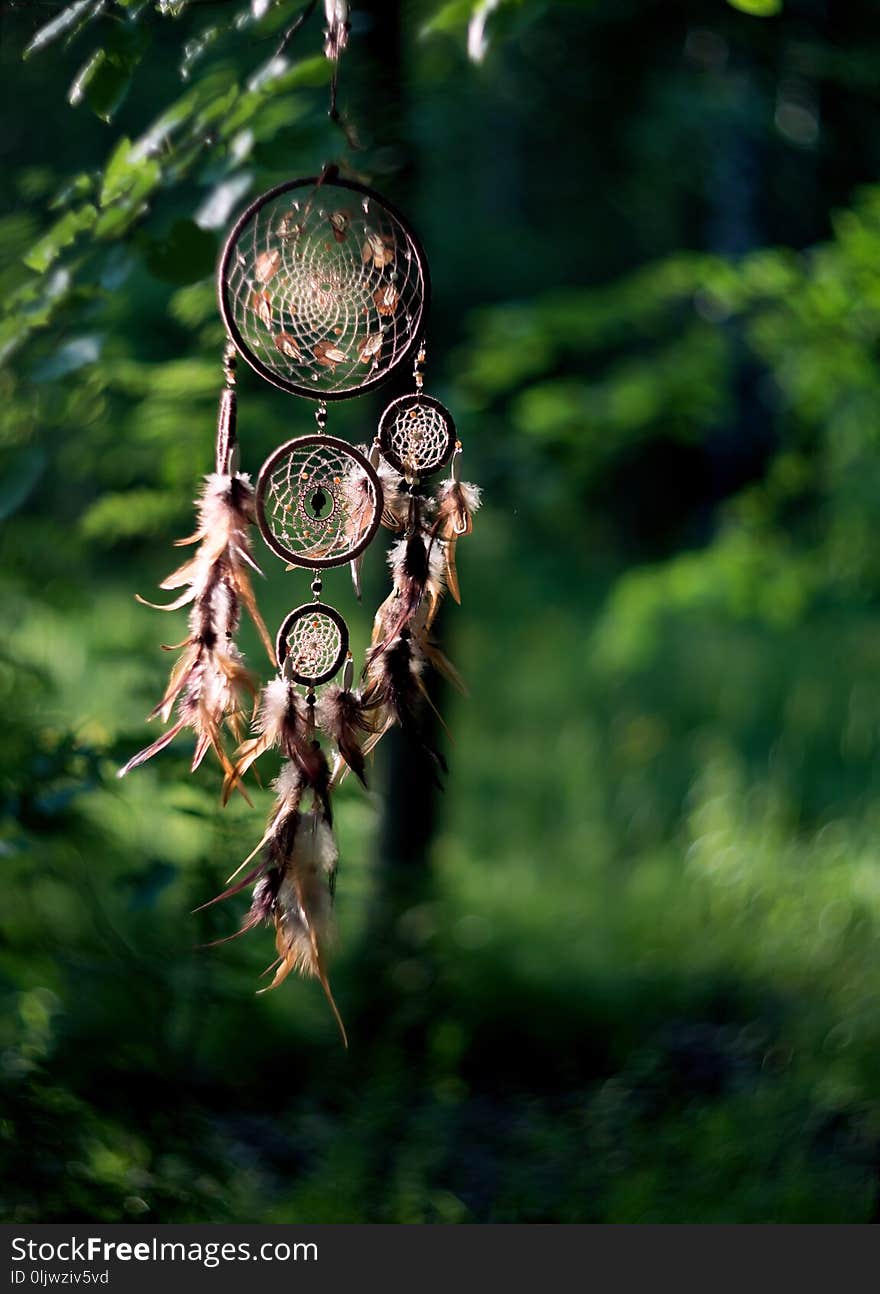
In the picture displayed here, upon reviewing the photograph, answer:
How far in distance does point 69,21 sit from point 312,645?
76 cm

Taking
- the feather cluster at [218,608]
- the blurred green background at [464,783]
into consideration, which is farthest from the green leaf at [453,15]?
the feather cluster at [218,608]

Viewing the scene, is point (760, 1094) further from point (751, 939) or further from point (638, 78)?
point (638, 78)

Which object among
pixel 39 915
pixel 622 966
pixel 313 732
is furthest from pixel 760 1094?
pixel 313 732

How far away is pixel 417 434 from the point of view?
1286 millimetres

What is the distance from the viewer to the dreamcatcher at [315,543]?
1.17 metres

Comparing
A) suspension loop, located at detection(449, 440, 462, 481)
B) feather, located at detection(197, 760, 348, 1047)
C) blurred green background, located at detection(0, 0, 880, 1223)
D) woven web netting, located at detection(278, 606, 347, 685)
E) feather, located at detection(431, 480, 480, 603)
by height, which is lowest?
blurred green background, located at detection(0, 0, 880, 1223)

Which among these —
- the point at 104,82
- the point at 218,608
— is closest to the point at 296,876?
the point at 218,608

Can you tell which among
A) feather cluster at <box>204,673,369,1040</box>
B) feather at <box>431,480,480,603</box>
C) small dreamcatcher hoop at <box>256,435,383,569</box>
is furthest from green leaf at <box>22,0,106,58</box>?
feather cluster at <box>204,673,369,1040</box>

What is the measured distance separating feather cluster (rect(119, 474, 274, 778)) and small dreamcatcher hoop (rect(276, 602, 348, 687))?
63 mm

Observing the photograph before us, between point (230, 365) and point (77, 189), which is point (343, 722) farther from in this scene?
point (77, 189)

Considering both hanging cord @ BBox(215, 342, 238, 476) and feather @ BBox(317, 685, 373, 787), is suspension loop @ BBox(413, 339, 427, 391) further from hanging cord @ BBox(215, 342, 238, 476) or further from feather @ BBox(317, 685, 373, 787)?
feather @ BBox(317, 685, 373, 787)

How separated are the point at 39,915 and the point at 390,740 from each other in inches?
42.5

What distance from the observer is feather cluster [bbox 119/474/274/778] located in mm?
1172

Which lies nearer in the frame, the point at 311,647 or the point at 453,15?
the point at 311,647
